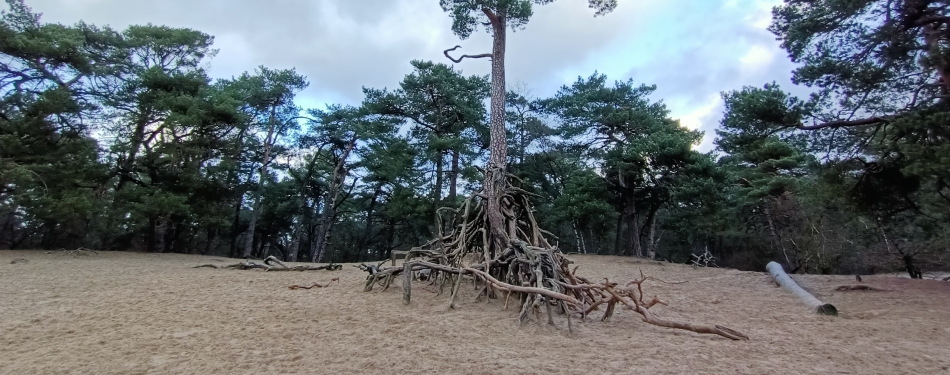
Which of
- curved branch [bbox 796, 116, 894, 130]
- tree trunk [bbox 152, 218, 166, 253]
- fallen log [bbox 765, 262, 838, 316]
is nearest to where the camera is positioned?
fallen log [bbox 765, 262, 838, 316]

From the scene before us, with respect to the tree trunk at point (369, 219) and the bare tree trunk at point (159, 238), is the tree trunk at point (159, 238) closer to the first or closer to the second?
the bare tree trunk at point (159, 238)

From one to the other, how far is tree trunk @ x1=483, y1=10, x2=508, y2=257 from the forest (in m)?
0.27

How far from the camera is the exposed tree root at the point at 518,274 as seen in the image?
4461 mm

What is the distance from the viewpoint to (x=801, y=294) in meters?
6.27

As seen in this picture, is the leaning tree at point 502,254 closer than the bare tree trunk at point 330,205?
Yes

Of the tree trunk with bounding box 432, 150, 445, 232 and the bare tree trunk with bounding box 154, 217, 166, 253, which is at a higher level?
the tree trunk with bounding box 432, 150, 445, 232

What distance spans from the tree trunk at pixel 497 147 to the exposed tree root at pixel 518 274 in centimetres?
7

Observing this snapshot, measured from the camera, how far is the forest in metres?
7.18

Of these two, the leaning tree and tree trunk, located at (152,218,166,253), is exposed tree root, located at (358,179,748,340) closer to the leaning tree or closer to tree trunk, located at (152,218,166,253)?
the leaning tree

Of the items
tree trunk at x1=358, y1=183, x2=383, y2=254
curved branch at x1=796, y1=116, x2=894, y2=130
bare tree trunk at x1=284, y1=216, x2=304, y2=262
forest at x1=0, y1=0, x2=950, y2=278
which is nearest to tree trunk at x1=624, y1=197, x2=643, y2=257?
forest at x1=0, y1=0, x2=950, y2=278

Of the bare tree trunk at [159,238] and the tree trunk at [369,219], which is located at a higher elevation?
the tree trunk at [369,219]

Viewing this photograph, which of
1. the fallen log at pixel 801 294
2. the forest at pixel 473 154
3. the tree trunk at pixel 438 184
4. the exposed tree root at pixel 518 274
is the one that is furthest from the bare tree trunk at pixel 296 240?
the fallen log at pixel 801 294

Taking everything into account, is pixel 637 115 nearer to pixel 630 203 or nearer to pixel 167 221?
pixel 630 203

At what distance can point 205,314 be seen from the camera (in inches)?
167
